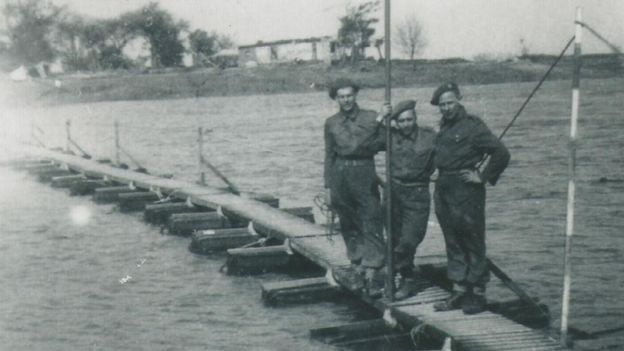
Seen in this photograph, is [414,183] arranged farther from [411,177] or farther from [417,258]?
[417,258]

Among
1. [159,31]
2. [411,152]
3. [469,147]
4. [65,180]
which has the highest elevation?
[159,31]

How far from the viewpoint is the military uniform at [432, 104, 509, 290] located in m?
6.49

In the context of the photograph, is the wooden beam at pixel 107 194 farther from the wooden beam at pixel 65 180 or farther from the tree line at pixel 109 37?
the tree line at pixel 109 37

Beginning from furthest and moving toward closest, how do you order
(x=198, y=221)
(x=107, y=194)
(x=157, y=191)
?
(x=107, y=194), (x=157, y=191), (x=198, y=221)

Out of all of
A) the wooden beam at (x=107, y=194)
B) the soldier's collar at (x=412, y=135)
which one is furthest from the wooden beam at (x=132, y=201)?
the soldier's collar at (x=412, y=135)

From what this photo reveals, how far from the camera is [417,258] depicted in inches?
Result: 361

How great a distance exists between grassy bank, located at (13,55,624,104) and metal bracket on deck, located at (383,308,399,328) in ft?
204

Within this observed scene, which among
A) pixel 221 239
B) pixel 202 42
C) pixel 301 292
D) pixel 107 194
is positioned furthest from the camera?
pixel 202 42

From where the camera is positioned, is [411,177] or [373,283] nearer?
[411,177]

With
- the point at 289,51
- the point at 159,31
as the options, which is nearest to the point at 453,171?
the point at 289,51

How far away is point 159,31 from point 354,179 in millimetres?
83064

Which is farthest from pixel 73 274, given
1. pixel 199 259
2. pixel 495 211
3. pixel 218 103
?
pixel 218 103

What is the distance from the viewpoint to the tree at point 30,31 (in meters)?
78.3

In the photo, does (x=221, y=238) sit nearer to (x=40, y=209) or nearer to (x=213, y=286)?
(x=213, y=286)
